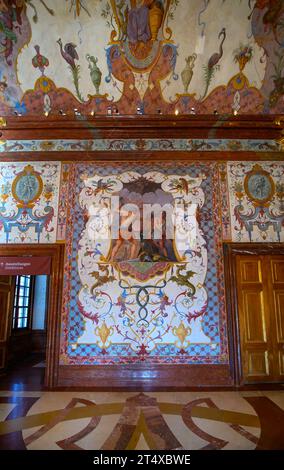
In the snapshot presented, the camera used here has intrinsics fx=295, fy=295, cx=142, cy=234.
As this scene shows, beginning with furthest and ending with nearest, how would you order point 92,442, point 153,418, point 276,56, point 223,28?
point 276,56 < point 223,28 < point 153,418 < point 92,442

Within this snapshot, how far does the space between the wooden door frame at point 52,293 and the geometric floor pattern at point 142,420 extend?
0.44 meters

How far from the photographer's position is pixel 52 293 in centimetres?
506

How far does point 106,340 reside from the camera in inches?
194

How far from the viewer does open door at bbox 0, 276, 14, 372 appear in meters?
5.53

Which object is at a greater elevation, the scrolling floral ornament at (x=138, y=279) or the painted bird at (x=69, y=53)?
the painted bird at (x=69, y=53)

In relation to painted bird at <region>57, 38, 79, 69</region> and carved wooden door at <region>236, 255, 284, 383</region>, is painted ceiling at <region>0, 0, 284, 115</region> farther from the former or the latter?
carved wooden door at <region>236, 255, 284, 383</region>

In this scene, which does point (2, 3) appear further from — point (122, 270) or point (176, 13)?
point (122, 270)

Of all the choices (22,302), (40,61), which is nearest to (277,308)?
(40,61)

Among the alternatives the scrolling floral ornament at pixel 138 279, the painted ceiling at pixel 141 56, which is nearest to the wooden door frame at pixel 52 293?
the scrolling floral ornament at pixel 138 279

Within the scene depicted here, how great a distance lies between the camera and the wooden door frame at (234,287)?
191 inches

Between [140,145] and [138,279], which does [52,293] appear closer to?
[138,279]

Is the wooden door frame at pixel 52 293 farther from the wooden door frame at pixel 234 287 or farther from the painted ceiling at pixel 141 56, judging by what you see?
the wooden door frame at pixel 234 287

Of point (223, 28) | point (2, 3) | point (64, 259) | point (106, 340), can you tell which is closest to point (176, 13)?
point (223, 28)
